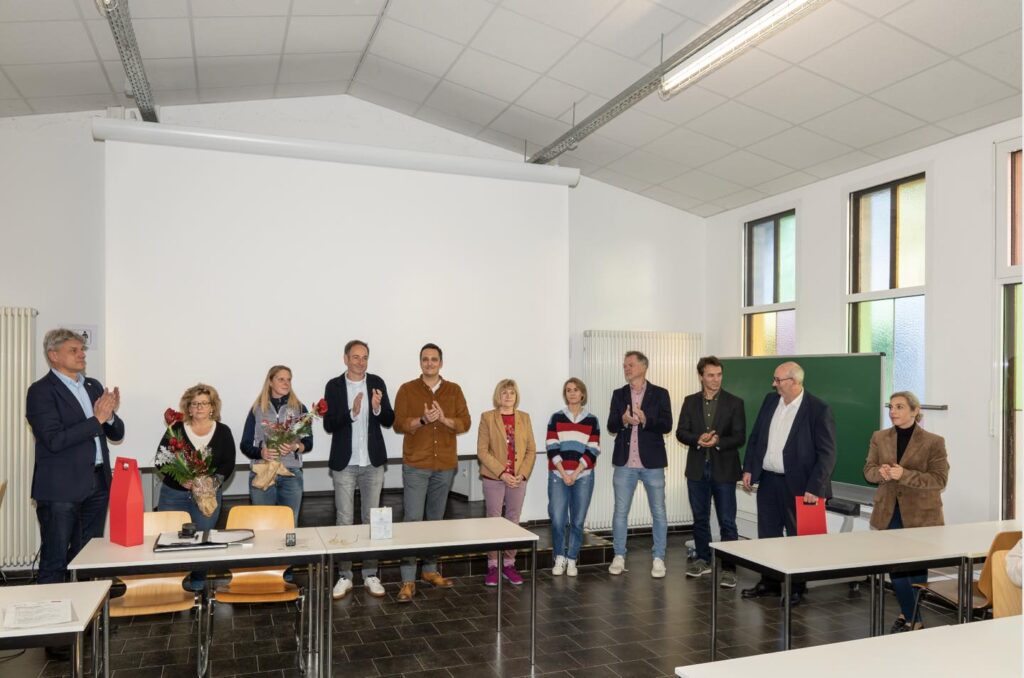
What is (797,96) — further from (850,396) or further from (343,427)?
(343,427)

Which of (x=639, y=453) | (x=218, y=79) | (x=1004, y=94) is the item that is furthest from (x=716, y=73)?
(x=218, y=79)

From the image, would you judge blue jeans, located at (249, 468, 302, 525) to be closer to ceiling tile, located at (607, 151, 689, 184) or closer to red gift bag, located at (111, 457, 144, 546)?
red gift bag, located at (111, 457, 144, 546)

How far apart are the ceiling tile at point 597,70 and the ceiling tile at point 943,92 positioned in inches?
63.8

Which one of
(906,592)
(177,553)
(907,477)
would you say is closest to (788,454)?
(907,477)

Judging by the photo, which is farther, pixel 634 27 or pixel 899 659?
pixel 634 27

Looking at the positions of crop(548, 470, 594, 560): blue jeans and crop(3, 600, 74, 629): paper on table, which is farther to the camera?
crop(548, 470, 594, 560): blue jeans

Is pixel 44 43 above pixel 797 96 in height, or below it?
above

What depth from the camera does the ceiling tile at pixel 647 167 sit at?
661 centimetres

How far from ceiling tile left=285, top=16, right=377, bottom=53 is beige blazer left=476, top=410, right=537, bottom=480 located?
2.89 m

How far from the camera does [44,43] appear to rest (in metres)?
4.75

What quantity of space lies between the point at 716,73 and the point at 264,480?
3912 millimetres

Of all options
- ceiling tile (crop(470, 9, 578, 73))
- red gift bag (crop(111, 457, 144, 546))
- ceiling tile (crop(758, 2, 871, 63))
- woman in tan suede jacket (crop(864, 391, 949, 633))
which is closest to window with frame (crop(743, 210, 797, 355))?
woman in tan suede jacket (crop(864, 391, 949, 633))

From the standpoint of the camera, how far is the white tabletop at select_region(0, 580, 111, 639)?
239cm

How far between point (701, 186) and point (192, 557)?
18.0 ft
